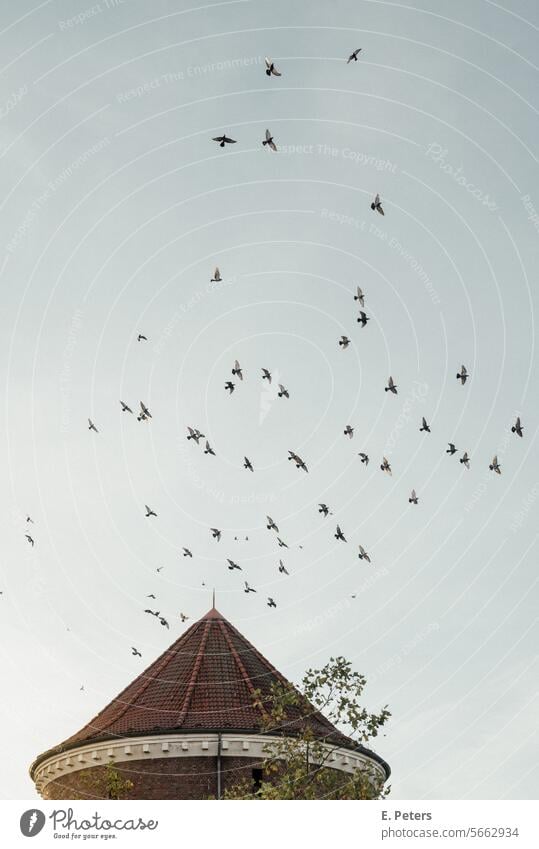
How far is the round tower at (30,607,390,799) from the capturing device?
38406mm

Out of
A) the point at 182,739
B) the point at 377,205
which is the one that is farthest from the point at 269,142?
the point at 182,739

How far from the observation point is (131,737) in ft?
129

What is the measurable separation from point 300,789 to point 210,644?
17.5 metres

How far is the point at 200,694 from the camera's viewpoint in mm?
42094

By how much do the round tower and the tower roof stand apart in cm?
5

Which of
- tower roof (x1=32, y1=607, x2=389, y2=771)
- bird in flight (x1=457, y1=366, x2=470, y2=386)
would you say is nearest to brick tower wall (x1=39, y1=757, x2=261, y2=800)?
tower roof (x1=32, y1=607, x2=389, y2=771)

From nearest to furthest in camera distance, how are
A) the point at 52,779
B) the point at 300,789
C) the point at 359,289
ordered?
the point at 300,789 < the point at 359,289 < the point at 52,779

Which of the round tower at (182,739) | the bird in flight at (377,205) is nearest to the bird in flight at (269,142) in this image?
the bird in flight at (377,205)

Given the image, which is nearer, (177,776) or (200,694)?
(177,776)

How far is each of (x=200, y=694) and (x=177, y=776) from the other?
439cm

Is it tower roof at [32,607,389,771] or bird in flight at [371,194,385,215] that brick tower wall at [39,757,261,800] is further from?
bird in flight at [371,194,385,215]

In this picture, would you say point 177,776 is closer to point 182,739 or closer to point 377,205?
point 182,739
